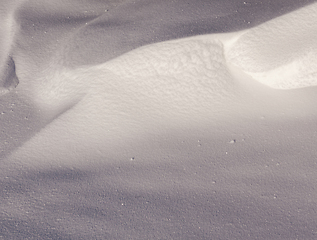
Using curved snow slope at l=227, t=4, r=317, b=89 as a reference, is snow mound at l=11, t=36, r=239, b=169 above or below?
below

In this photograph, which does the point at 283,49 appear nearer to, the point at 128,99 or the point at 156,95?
the point at 156,95

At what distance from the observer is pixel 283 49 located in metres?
0.76

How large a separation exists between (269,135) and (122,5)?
2.56 feet

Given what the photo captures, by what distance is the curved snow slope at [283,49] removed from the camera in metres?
0.75

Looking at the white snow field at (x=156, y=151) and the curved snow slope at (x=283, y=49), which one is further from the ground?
the curved snow slope at (x=283, y=49)

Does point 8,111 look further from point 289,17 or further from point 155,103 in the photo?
point 289,17

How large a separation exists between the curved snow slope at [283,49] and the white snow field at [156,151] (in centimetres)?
4

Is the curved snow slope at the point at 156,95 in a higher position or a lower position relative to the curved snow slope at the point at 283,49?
lower

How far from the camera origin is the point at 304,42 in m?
0.75

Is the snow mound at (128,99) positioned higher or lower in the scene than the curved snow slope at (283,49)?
lower

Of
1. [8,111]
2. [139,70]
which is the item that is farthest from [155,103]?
[8,111]

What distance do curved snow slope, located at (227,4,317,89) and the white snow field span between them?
4cm

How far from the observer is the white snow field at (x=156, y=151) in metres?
0.83

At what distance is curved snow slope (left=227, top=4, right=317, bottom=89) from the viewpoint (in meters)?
0.75
